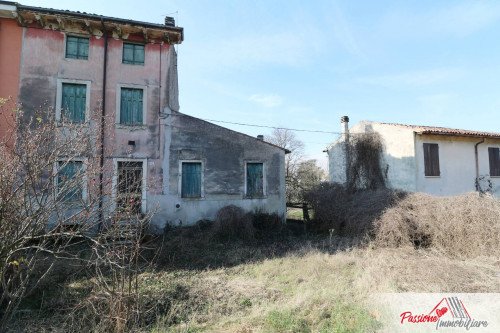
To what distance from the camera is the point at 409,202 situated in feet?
25.1

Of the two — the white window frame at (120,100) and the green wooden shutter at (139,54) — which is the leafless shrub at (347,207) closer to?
the white window frame at (120,100)

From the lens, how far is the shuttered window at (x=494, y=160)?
1280 cm

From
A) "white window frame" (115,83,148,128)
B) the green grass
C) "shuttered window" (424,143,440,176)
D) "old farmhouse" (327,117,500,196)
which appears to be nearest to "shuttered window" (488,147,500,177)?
"old farmhouse" (327,117,500,196)

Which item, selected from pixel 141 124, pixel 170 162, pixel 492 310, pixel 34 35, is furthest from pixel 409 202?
pixel 34 35

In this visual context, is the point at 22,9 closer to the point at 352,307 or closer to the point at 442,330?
the point at 352,307

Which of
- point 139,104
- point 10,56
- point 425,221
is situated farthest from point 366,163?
point 10,56

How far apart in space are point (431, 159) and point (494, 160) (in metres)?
4.19

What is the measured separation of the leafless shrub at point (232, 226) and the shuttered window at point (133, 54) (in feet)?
22.6

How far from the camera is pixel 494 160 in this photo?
12.9 metres

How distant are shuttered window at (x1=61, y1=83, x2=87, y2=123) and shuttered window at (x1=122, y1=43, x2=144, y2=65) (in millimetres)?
1928

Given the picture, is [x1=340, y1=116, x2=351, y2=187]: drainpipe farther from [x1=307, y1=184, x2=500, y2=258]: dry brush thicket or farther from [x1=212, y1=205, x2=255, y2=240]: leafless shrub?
[x1=212, y1=205, x2=255, y2=240]: leafless shrub

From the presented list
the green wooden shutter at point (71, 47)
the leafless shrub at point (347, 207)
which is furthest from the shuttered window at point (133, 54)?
the leafless shrub at point (347, 207)

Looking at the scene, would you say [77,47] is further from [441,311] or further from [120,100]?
[441,311]

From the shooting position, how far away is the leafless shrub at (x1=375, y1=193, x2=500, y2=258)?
6.00m
